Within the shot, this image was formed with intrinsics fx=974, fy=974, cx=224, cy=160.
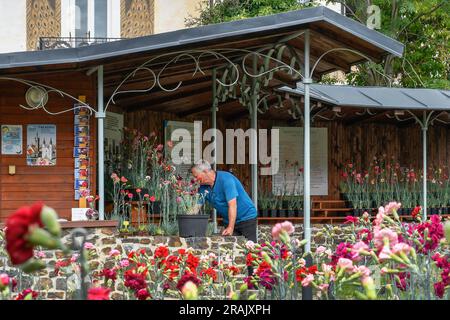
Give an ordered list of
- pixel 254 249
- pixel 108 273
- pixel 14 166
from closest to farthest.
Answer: pixel 108 273, pixel 254 249, pixel 14 166

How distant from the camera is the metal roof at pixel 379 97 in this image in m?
Result: 14.7

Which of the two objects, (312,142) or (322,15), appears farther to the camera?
(312,142)

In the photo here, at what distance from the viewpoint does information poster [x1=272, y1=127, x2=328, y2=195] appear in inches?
695

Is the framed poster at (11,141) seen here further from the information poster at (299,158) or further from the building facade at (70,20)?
the building facade at (70,20)

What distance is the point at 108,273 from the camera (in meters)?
5.70

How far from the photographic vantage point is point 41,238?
3.07 m

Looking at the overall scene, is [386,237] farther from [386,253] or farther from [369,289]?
[369,289]

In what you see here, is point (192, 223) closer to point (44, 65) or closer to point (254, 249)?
point (44, 65)

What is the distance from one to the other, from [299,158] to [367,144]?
1.33 metres

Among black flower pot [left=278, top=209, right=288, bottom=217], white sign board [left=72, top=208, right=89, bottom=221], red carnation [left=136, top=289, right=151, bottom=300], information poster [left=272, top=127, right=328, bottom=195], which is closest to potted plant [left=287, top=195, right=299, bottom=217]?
black flower pot [left=278, top=209, right=288, bottom=217]
